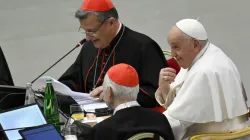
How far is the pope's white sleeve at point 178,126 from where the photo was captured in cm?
289

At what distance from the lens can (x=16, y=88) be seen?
3.15 metres

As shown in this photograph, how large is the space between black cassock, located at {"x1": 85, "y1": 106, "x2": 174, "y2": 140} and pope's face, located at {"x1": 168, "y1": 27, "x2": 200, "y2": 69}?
0.51 meters

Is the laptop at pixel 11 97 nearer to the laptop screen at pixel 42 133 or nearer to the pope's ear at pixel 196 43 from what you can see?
the laptop screen at pixel 42 133

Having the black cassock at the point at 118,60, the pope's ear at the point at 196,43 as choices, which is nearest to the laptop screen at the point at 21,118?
the pope's ear at the point at 196,43

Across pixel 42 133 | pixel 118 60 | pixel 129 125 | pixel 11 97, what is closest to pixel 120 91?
pixel 129 125

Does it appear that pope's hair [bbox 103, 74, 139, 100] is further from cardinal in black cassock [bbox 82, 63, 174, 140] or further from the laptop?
the laptop

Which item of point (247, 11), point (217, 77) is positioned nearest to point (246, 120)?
point (217, 77)

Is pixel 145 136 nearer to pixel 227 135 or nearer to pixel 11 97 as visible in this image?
pixel 227 135

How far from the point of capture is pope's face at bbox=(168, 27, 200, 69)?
3.01 metres

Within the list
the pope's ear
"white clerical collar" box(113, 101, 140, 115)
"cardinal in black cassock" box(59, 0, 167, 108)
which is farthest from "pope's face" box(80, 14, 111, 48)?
"white clerical collar" box(113, 101, 140, 115)

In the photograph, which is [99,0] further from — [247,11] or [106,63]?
[247,11]

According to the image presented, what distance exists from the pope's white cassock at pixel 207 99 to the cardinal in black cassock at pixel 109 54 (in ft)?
2.31

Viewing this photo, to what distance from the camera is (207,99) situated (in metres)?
2.88

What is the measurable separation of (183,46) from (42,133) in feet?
3.21
